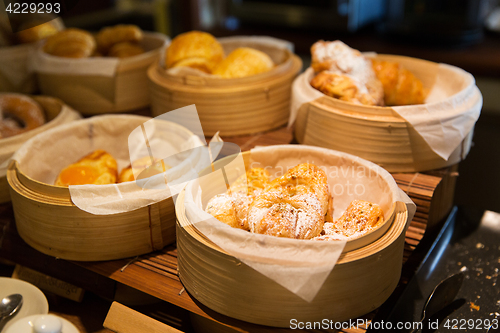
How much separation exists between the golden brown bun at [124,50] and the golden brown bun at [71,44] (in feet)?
0.31

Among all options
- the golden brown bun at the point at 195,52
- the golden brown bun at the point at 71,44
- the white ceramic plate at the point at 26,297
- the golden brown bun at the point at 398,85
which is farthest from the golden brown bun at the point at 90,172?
the golden brown bun at the point at 398,85

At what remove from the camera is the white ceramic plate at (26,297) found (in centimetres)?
113

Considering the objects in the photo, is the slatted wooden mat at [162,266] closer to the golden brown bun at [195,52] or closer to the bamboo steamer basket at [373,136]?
the bamboo steamer basket at [373,136]

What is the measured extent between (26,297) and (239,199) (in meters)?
0.62

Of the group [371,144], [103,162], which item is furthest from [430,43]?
[103,162]

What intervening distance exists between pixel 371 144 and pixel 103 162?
91 cm

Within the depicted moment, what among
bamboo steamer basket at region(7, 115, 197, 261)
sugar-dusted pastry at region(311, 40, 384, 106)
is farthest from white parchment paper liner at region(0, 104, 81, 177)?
sugar-dusted pastry at region(311, 40, 384, 106)

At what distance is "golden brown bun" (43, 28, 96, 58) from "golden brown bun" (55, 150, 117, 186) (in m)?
0.81

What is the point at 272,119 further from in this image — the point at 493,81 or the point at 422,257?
the point at 493,81

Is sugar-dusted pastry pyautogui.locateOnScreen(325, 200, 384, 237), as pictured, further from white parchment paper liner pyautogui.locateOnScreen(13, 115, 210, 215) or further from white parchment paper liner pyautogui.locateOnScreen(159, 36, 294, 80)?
white parchment paper liner pyautogui.locateOnScreen(159, 36, 294, 80)

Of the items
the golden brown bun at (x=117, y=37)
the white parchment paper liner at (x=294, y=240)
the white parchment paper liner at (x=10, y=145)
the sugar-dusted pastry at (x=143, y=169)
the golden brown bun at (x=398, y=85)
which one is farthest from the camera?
the golden brown bun at (x=117, y=37)

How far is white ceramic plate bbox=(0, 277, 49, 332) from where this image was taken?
1132 millimetres

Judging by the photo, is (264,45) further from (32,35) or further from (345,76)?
(32,35)

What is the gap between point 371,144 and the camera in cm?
147
